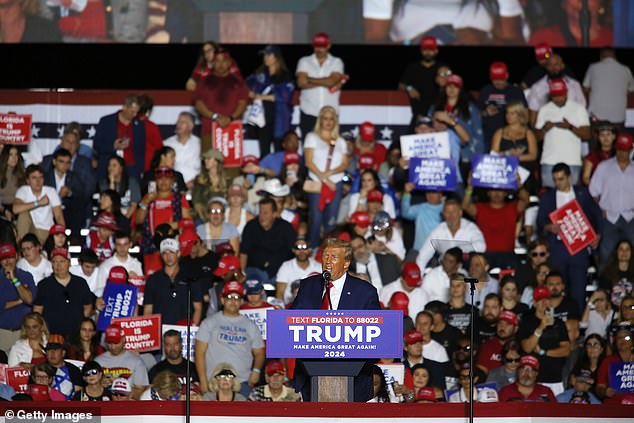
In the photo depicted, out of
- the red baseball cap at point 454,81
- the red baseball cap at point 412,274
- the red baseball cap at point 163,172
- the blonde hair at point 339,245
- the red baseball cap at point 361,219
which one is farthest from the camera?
the red baseball cap at point 454,81

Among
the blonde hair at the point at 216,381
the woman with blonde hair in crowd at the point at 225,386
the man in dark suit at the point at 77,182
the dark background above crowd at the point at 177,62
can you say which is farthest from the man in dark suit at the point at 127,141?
the woman with blonde hair in crowd at the point at 225,386

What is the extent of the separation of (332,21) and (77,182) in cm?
440

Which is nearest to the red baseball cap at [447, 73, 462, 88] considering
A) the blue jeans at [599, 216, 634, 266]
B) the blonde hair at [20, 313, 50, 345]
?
the blue jeans at [599, 216, 634, 266]

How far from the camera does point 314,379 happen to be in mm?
9469

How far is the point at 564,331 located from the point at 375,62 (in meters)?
5.91

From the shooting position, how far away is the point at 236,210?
50.0 ft

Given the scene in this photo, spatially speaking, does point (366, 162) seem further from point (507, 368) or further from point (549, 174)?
point (507, 368)

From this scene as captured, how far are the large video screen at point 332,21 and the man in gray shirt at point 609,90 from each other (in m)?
1.59

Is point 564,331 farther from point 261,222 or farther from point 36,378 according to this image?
point 36,378

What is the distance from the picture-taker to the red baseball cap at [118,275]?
45.1 feet

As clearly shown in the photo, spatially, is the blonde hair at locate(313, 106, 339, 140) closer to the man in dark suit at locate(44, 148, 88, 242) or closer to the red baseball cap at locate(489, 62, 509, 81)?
the red baseball cap at locate(489, 62, 509, 81)

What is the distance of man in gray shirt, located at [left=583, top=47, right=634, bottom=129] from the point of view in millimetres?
16688

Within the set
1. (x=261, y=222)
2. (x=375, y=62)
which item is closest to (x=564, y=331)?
(x=261, y=222)

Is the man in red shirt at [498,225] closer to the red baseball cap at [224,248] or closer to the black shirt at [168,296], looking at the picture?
the red baseball cap at [224,248]
